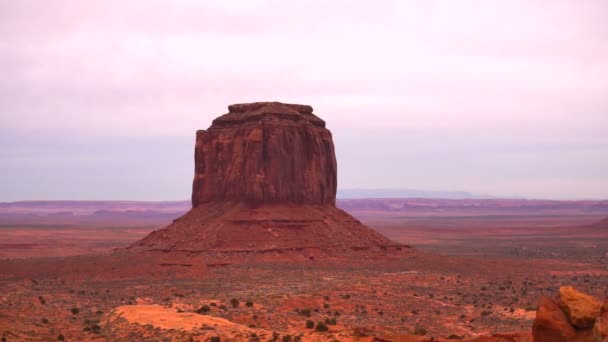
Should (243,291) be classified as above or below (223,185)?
below

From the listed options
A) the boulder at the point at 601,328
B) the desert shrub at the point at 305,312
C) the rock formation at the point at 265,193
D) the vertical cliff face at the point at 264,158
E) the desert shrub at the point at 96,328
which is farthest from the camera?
the vertical cliff face at the point at 264,158

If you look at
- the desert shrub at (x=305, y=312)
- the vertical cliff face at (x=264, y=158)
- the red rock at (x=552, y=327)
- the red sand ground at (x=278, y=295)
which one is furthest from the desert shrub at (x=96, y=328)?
the vertical cliff face at (x=264, y=158)

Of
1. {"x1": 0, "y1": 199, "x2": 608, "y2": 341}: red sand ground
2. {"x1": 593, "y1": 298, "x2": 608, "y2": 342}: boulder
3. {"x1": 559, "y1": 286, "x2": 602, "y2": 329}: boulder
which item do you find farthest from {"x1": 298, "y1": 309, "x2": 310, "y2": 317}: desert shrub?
{"x1": 593, "y1": 298, "x2": 608, "y2": 342}: boulder

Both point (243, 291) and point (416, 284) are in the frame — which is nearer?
point (243, 291)

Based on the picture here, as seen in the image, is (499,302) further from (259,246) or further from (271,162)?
(271,162)

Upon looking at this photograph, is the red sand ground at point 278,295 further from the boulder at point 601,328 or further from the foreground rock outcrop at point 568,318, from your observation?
the boulder at point 601,328

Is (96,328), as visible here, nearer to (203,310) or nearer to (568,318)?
(203,310)

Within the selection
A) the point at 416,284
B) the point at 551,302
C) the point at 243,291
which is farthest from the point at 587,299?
the point at 416,284
